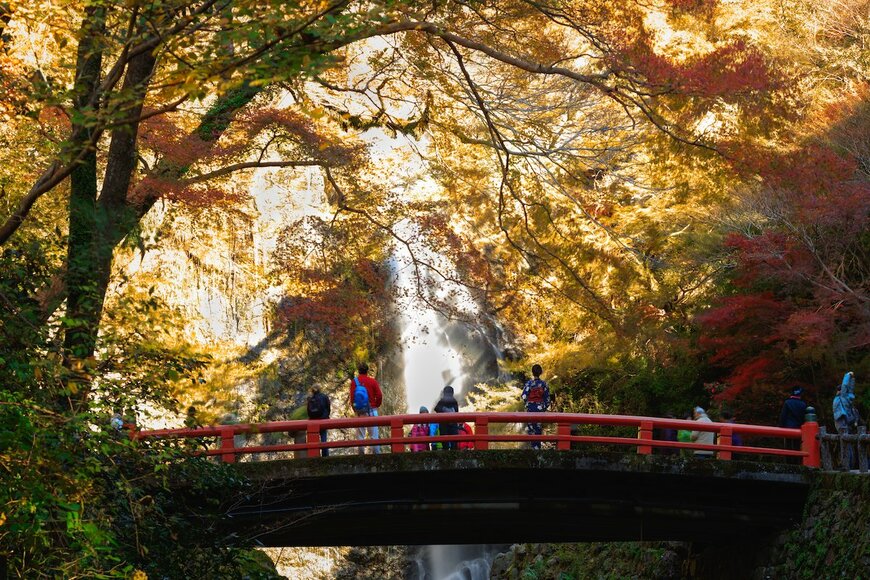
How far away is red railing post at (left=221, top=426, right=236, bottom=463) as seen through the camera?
13883mm

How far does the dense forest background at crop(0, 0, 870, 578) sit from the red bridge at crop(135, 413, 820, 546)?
4.25 ft

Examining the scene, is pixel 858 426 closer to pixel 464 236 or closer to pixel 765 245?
pixel 765 245

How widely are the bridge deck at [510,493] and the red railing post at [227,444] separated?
0.31m

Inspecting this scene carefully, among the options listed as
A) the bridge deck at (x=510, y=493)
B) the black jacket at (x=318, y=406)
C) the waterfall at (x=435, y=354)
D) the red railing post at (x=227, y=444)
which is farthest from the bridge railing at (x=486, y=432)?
the waterfall at (x=435, y=354)

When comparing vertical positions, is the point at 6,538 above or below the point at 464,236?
below

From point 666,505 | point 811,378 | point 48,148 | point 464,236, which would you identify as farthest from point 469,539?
point 48,148

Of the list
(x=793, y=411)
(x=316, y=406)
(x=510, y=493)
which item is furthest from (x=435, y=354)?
(x=510, y=493)

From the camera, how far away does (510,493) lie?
15008mm

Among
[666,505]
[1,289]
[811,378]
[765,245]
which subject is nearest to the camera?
[1,289]

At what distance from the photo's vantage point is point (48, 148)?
12.4 meters

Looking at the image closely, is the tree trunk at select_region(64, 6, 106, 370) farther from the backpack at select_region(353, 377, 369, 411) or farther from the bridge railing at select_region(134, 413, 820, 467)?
the backpack at select_region(353, 377, 369, 411)

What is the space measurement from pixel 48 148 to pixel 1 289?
310 cm

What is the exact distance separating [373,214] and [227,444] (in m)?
5.66

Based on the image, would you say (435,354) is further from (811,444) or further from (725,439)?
(811,444)
